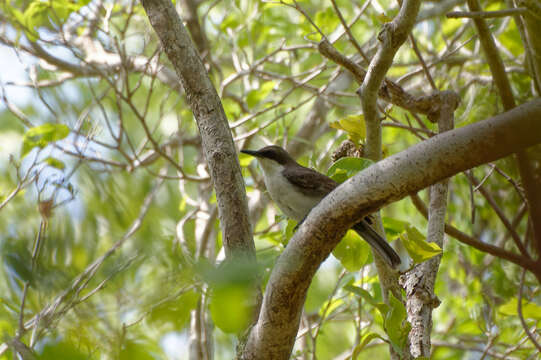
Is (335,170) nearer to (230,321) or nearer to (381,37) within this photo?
(381,37)

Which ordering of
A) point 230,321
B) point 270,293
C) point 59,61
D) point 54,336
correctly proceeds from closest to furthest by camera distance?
1. point 230,321
2. point 54,336
3. point 270,293
4. point 59,61

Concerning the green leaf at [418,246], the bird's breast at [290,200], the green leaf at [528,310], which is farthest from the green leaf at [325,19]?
the green leaf at [418,246]

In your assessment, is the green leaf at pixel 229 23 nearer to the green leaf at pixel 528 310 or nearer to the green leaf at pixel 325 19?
the green leaf at pixel 325 19

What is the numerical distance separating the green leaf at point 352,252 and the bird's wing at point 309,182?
0.98 meters

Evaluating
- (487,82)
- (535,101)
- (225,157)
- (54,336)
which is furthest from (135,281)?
(487,82)

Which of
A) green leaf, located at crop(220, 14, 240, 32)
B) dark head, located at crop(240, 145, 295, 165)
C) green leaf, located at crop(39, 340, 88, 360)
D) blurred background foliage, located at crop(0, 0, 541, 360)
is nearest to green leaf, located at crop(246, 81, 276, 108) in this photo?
blurred background foliage, located at crop(0, 0, 541, 360)

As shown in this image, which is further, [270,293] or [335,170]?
[335,170]

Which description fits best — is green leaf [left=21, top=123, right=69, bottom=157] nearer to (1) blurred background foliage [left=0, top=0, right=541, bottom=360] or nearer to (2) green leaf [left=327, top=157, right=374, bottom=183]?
(1) blurred background foliage [left=0, top=0, right=541, bottom=360]

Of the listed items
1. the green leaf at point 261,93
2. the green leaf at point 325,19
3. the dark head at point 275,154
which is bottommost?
the dark head at point 275,154

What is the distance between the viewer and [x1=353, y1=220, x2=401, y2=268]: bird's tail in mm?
3430

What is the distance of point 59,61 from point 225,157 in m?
4.26

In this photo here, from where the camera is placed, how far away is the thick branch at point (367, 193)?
69.4 inches

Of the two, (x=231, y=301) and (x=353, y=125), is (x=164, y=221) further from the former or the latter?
(x=353, y=125)

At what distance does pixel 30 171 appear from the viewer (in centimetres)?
253
